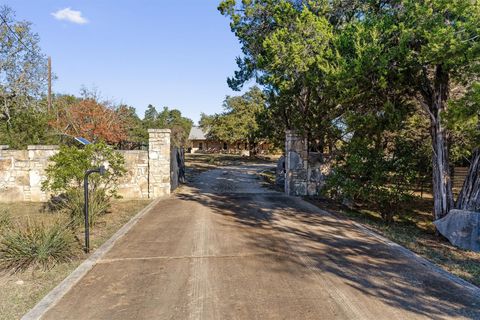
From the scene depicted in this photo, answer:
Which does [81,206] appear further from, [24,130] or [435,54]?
[24,130]

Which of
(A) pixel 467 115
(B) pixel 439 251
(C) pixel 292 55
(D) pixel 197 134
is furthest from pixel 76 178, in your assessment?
(D) pixel 197 134

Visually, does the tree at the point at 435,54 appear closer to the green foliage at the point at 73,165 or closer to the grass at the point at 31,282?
the grass at the point at 31,282

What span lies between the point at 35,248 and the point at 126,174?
687cm

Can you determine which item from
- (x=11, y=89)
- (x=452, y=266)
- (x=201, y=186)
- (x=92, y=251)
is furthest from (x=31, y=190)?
(x=452, y=266)

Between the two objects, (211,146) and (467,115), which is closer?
(467,115)

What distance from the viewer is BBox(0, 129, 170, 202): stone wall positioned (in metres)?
12.2

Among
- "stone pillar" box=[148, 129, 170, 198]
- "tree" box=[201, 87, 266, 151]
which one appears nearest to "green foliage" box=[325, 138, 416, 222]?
"stone pillar" box=[148, 129, 170, 198]

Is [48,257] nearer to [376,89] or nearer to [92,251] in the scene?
[92,251]

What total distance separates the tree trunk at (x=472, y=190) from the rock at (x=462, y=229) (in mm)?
457

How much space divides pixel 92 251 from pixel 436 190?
7921 millimetres

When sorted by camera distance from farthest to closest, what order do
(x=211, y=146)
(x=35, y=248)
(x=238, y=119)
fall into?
(x=211, y=146), (x=238, y=119), (x=35, y=248)

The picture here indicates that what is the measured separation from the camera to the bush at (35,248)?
17.9 ft

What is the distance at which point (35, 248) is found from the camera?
219 inches

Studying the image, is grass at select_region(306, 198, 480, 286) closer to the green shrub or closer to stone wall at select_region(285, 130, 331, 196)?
stone wall at select_region(285, 130, 331, 196)
